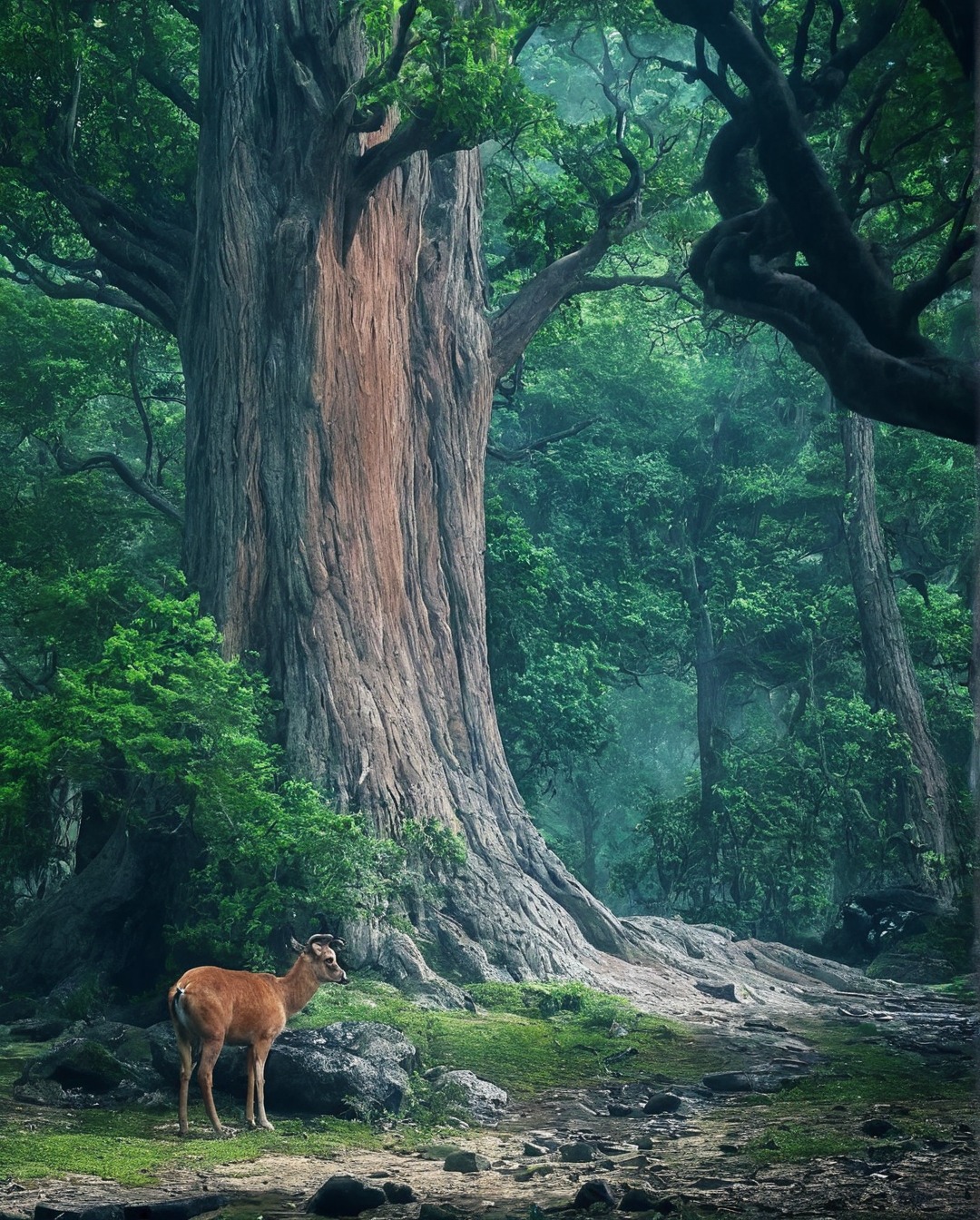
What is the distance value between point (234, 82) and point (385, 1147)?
38.4ft

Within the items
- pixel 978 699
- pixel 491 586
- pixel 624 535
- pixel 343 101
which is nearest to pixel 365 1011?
pixel 978 699

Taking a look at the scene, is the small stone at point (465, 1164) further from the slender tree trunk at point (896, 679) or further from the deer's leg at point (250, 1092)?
the slender tree trunk at point (896, 679)

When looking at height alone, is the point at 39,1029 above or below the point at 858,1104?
above

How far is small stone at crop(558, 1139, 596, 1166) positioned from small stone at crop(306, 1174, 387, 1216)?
5.45 ft

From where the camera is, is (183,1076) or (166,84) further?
(166,84)

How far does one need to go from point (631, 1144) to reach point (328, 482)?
27.8 ft

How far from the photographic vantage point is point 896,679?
2375 cm

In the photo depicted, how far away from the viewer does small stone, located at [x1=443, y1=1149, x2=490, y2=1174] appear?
25.2 feet

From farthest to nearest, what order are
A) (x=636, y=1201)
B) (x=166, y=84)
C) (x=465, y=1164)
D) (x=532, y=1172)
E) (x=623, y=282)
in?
(x=623, y=282) → (x=166, y=84) → (x=465, y=1164) → (x=532, y=1172) → (x=636, y=1201)

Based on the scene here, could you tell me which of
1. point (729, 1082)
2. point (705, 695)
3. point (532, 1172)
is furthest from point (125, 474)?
point (705, 695)

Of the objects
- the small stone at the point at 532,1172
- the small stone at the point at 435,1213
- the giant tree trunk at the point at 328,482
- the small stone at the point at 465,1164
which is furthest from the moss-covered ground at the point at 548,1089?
the small stone at the point at 435,1213

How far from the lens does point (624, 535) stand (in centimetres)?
2770

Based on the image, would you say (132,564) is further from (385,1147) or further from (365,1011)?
(385,1147)

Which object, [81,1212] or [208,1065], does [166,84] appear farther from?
[81,1212]
